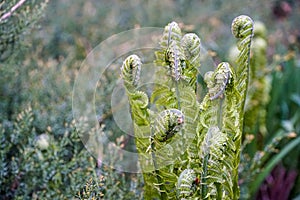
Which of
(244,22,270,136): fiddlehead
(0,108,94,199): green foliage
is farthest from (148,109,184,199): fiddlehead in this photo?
(244,22,270,136): fiddlehead

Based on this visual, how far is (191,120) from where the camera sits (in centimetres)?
71

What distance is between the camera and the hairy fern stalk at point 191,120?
0.66 metres

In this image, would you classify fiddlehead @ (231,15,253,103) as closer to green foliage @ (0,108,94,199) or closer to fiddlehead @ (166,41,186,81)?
fiddlehead @ (166,41,186,81)

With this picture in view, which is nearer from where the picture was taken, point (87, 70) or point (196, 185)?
point (196, 185)

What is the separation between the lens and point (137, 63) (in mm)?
662

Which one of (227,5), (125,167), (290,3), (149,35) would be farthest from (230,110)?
(290,3)

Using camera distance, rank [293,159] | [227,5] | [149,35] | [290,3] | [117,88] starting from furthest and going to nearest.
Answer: [290,3] < [227,5] < [149,35] < [293,159] < [117,88]

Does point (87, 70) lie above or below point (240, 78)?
above

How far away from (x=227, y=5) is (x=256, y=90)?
39.8 inches

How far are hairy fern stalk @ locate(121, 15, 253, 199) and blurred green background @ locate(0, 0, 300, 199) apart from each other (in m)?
0.10

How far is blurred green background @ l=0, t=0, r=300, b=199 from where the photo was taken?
96 cm

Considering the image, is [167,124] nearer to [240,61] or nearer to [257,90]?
[240,61]

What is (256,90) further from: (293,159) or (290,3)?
(290,3)

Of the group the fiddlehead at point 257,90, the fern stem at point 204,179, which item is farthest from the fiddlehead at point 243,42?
the fiddlehead at point 257,90
